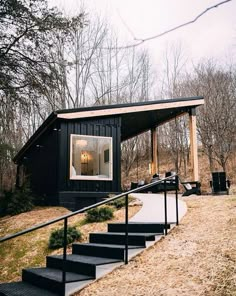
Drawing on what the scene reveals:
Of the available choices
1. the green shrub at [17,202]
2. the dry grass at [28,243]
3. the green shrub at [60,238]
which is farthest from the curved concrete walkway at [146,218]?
the green shrub at [17,202]

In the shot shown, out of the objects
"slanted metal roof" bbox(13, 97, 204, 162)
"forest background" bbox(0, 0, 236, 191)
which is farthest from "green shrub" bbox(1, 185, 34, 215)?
"slanted metal roof" bbox(13, 97, 204, 162)

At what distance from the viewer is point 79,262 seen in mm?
4656

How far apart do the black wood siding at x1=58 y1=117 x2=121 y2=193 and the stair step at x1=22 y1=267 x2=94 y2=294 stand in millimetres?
5750

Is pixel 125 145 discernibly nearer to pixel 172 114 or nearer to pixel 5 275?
pixel 172 114

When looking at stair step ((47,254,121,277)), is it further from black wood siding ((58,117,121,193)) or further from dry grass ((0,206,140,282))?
black wood siding ((58,117,121,193))

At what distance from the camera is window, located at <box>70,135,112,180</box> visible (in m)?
11.0

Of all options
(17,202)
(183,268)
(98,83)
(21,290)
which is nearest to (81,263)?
(21,290)

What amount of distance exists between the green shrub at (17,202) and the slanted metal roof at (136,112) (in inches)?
93.6

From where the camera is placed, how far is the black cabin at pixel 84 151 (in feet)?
35.2

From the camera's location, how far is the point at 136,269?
451 cm

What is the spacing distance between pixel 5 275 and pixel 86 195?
16.3ft

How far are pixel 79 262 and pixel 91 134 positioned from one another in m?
6.91

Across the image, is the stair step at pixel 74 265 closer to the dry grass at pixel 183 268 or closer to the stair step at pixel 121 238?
the dry grass at pixel 183 268

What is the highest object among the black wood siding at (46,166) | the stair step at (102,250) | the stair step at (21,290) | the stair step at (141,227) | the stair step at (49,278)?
the black wood siding at (46,166)
